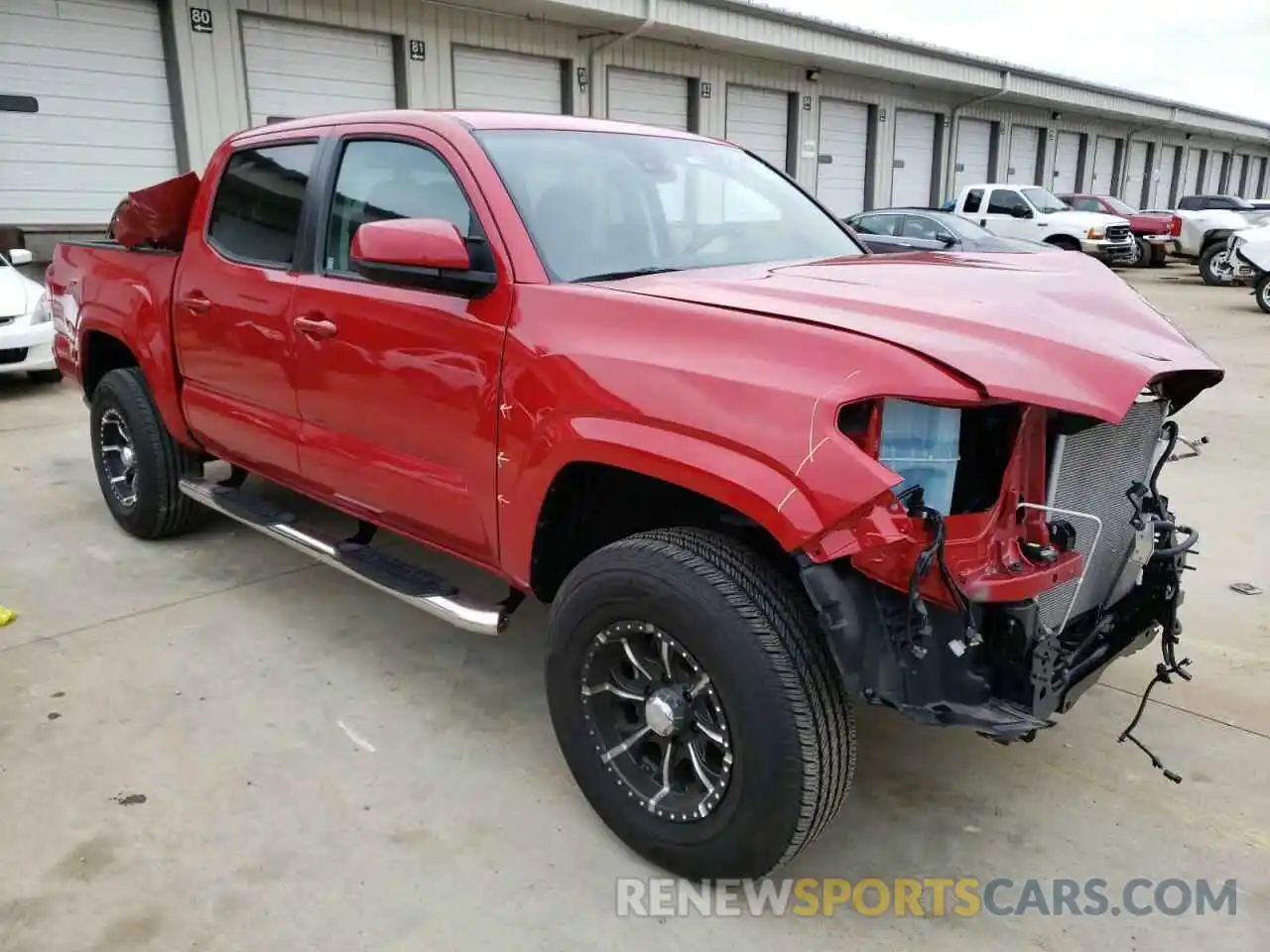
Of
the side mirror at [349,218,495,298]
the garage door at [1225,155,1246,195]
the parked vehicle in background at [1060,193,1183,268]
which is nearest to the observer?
the side mirror at [349,218,495,298]

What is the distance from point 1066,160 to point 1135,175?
6965mm

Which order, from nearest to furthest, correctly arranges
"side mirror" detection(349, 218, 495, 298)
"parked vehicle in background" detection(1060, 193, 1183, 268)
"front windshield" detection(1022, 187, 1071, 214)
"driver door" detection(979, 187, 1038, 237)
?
"side mirror" detection(349, 218, 495, 298)
"driver door" detection(979, 187, 1038, 237)
"front windshield" detection(1022, 187, 1071, 214)
"parked vehicle in background" detection(1060, 193, 1183, 268)

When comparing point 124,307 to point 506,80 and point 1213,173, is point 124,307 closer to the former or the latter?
point 506,80

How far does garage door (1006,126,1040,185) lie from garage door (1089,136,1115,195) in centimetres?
454

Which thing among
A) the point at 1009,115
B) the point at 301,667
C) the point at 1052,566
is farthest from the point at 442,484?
the point at 1009,115

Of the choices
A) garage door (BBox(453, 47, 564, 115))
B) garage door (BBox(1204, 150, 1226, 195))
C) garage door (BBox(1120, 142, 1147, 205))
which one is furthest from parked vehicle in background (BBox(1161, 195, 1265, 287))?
garage door (BBox(1204, 150, 1226, 195))

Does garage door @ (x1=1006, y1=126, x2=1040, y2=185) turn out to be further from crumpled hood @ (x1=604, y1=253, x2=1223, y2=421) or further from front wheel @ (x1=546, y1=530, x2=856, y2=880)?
front wheel @ (x1=546, y1=530, x2=856, y2=880)

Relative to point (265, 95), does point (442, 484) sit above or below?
below

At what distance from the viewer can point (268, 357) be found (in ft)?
12.2

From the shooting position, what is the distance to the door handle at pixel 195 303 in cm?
407

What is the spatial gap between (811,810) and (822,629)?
1.36ft

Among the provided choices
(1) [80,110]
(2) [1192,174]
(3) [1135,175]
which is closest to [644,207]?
(1) [80,110]

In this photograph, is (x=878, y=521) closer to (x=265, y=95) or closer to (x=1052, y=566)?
(x=1052, y=566)

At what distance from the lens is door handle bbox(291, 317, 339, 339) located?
335 cm
